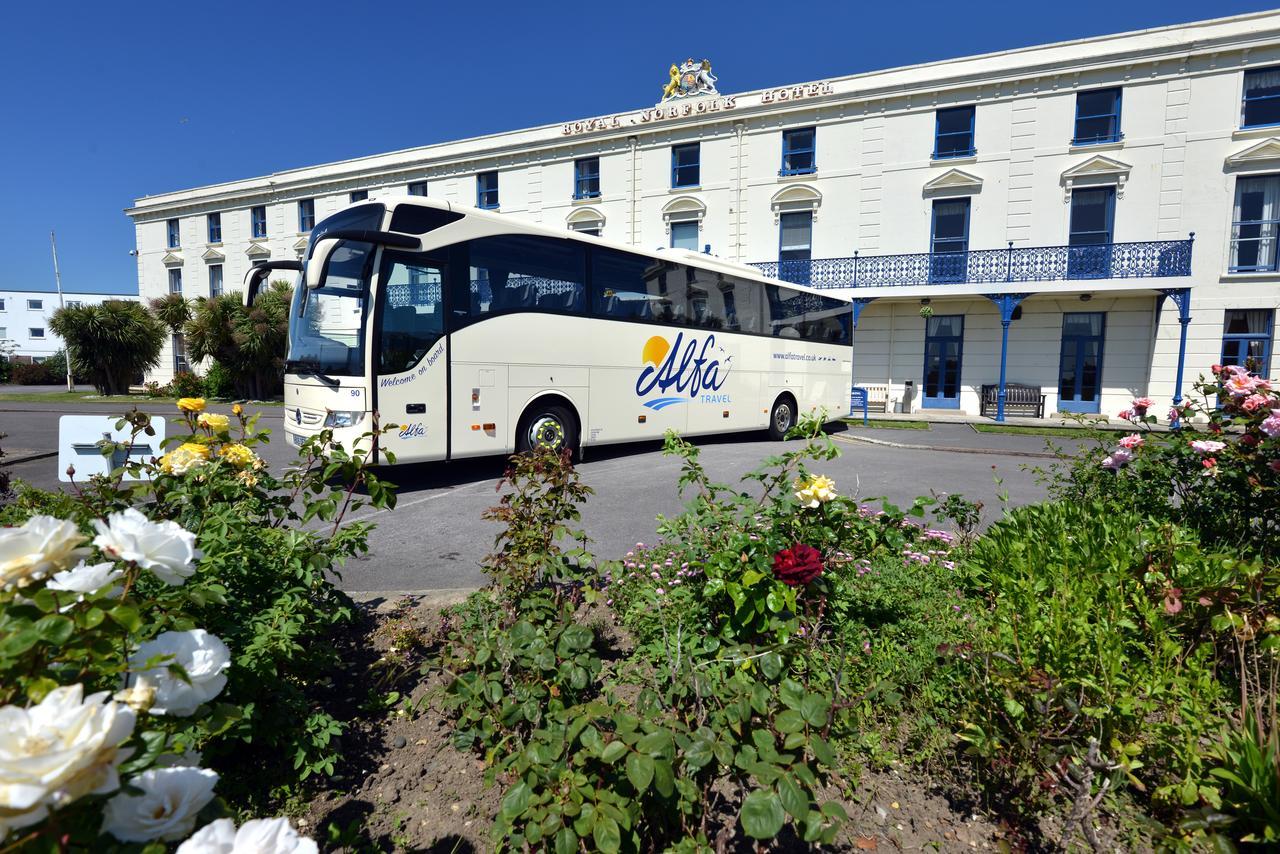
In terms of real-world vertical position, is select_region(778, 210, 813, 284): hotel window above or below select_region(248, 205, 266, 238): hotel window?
below

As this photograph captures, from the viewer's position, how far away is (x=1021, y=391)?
20.5m

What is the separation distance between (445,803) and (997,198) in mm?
23405

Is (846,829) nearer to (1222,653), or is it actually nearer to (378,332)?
(1222,653)

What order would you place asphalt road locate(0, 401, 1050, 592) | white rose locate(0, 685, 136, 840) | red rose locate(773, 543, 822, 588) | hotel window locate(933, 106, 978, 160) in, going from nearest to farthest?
white rose locate(0, 685, 136, 840) < red rose locate(773, 543, 822, 588) < asphalt road locate(0, 401, 1050, 592) < hotel window locate(933, 106, 978, 160)

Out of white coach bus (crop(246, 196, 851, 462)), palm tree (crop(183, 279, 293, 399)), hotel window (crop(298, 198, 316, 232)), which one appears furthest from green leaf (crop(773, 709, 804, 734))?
hotel window (crop(298, 198, 316, 232))

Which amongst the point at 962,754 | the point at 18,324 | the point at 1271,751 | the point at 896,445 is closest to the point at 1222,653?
the point at 1271,751

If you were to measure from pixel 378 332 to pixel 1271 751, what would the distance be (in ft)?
25.4

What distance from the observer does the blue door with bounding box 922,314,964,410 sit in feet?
70.6

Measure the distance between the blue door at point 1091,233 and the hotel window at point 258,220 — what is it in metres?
34.5

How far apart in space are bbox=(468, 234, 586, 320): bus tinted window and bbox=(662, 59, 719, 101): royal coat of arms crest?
1786cm

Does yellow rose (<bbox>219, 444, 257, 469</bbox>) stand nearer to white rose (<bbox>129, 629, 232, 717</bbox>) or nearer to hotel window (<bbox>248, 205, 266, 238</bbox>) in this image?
white rose (<bbox>129, 629, 232, 717</bbox>)

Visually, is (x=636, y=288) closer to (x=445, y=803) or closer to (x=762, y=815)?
(x=445, y=803)

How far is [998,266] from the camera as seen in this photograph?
20.0m

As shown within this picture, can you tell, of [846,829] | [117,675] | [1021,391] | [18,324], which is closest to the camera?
[117,675]
